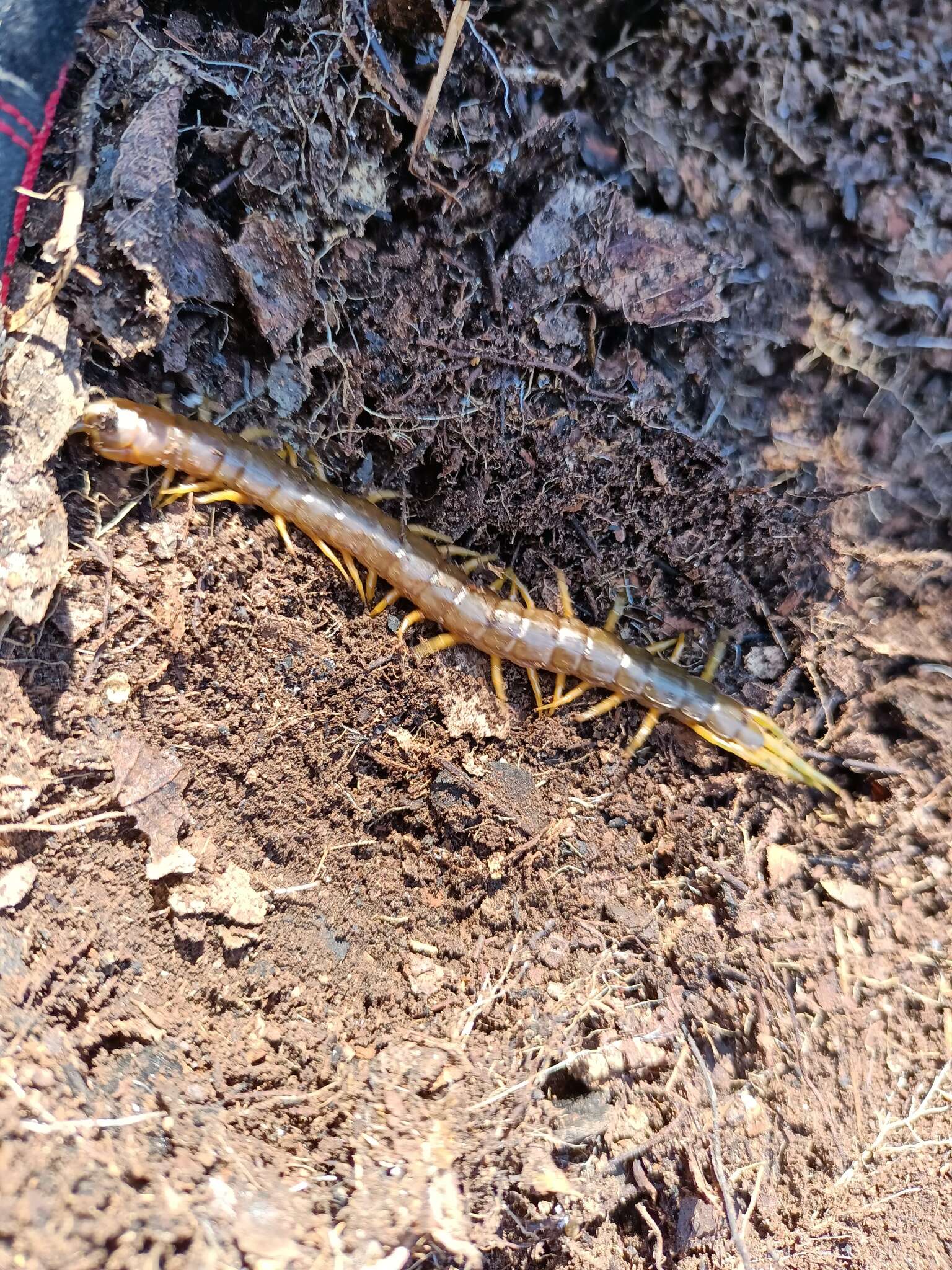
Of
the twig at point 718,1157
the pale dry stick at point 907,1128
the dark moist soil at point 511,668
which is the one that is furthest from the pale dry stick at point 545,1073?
the pale dry stick at point 907,1128

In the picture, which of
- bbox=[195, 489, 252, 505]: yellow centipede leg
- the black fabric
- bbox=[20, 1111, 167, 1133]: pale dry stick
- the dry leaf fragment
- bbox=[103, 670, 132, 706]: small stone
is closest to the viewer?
bbox=[20, 1111, 167, 1133]: pale dry stick

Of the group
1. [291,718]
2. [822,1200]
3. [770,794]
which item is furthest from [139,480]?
[822,1200]

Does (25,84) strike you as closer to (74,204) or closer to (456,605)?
(74,204)

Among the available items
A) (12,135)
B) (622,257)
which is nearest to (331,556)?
(622,257)

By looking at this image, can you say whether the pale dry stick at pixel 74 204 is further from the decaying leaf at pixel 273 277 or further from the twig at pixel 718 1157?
the twig at pixel 718 1157

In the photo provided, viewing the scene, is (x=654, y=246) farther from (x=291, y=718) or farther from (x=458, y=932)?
(x=458, y=932)

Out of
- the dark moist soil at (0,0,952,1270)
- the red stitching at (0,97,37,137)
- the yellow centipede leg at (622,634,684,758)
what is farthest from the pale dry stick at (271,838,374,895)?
the red stitching at (0,97,37,137)

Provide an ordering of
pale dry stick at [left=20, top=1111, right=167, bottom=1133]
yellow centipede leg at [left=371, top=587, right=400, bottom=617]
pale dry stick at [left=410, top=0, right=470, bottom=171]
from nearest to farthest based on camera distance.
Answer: pale dry stick at [left=20, top=1111, right=167, bottom=1133]
pale dry stick at [left=410, top=0, right=470, bottom=171]
yellow centipede leg at [left=371, top=587, right=400, bottom=617]

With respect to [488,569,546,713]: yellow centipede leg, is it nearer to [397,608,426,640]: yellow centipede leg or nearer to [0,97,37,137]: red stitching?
[397,608,426,640]: yellow centipede leg
